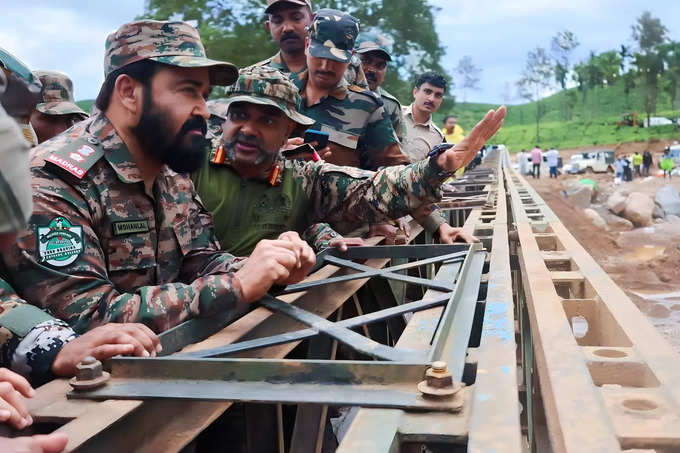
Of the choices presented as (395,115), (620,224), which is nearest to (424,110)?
(395,115)

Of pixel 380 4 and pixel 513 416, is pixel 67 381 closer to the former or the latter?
pixel 513 416

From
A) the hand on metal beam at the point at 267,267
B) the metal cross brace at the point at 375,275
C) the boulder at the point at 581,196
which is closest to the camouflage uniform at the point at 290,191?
the metal cross brace at the point at 375,275

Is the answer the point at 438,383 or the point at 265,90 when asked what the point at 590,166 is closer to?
the point at 265,90

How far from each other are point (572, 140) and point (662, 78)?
12037 mm

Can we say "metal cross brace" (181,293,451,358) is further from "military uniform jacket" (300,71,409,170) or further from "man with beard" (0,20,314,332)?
"military uniform jacket" (300,71,409,170)

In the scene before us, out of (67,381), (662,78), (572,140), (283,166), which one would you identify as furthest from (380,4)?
(662,78)

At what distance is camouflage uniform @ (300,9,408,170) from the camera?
398cm

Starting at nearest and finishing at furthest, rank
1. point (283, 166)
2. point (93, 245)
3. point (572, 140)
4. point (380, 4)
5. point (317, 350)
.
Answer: point (93, 245), point (317, 350), point (283, 166), point (380, 4), point (572, 140)

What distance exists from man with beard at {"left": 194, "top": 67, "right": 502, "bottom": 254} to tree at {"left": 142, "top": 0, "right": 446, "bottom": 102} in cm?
1399

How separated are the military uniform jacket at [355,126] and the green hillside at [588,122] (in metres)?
45.7

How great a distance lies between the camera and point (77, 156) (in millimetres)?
2131

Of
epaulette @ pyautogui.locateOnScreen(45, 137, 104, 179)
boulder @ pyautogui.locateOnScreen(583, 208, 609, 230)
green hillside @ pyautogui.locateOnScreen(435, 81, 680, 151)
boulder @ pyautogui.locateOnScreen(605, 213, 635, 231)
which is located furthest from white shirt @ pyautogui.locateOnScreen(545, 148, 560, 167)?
epaulette @ pyautogui.locateOnScreen(45, 137, 104, 179)

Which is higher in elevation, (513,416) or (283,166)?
(283,166)

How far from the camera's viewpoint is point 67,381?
164cm
